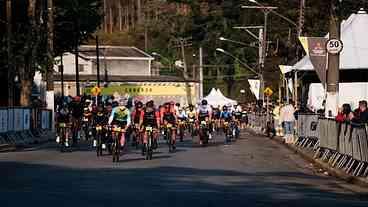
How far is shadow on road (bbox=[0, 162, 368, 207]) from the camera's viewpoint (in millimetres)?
16391

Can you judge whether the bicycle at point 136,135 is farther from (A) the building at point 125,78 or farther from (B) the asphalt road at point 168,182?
(A) the building at point 125,78

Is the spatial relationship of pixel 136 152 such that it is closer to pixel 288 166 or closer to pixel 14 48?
pixel 288 166

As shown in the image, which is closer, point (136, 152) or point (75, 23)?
point (136, 152)

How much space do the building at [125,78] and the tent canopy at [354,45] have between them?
47.7 m

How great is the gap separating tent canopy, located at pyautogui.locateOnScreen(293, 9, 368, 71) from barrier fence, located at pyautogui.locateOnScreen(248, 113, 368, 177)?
9859 millimetres

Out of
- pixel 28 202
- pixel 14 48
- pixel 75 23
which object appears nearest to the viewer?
pixel 28 202

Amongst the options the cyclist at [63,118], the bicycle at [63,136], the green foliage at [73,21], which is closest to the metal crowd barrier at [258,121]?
the green foliage at [73,21]

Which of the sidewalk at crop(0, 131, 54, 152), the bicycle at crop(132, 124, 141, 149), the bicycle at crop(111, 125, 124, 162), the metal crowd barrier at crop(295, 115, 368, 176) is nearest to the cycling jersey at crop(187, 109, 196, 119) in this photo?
the sidewalk at crop(0, 131, 54, 152)

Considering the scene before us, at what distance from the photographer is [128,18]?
148 m

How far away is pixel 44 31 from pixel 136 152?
21.2 metres

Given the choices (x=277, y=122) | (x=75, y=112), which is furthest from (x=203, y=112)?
(x=277, y=122)

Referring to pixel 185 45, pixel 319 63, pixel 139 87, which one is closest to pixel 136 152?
pixel 319 63

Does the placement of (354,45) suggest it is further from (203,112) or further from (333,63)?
(333,63)

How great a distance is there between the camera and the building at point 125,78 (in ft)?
321
